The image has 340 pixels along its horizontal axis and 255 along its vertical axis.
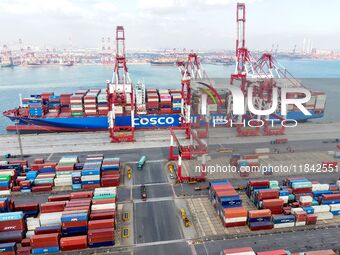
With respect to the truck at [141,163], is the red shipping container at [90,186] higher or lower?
lower

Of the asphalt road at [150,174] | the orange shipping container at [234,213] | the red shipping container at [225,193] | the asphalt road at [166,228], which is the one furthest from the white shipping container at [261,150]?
the orange shipping container at [234,213]

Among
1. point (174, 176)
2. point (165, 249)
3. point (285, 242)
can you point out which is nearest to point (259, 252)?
point (285, 242)

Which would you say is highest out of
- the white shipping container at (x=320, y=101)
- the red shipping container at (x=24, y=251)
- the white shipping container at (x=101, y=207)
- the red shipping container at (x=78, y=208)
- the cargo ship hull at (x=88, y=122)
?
the white shipping container at (x=320, y=101)

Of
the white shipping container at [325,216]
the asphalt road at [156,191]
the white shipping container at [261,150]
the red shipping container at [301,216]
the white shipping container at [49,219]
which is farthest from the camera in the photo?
the white shipping container at [261,150]

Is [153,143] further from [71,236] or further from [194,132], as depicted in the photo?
[71,236]

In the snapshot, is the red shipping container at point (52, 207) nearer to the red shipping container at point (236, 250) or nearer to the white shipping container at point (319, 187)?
the red shipping container at point (236, 250)

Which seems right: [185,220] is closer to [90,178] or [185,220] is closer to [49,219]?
[49,219]

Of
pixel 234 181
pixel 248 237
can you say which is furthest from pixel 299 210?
pixel 234 181
